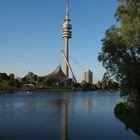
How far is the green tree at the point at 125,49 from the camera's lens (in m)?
30.8

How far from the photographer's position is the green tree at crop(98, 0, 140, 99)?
3080cm

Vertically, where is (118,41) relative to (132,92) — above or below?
above

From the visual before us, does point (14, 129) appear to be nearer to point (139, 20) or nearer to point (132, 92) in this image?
point (132, 92)

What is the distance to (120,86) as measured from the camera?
32.9 meters

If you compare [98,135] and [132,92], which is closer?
[132,92]

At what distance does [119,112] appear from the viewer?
183ft

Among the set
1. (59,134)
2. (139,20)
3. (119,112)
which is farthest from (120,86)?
(119,112)

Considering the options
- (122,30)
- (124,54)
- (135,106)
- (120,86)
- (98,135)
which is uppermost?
(122,30)

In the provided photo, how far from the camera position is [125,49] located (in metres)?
32.9

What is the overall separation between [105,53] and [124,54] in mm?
2316

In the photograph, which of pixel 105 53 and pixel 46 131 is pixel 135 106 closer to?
pixel 105 53

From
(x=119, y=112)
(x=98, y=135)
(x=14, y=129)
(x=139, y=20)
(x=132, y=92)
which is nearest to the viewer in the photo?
(x=139, y=20)

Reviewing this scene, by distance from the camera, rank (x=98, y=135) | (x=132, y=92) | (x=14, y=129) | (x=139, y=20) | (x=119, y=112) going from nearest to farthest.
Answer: (x=139, y=20), (x=132, y=92), (x=98, y=135), (x=14, y=129), (x=119, y=112)

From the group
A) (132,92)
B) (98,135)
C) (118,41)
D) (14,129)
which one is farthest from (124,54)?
(14,129)
